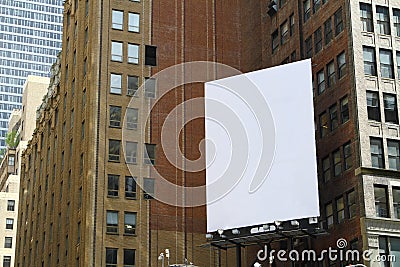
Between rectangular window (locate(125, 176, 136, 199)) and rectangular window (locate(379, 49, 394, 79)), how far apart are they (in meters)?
26.5

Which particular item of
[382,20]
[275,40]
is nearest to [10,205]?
[275,40]

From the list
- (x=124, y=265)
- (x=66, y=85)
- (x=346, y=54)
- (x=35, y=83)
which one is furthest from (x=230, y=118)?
(x=35, y=83)

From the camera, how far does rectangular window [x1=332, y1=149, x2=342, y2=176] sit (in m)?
66.7

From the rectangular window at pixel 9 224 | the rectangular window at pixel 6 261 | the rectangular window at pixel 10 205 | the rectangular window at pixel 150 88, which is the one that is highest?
the rectangular window at pixel 150 88

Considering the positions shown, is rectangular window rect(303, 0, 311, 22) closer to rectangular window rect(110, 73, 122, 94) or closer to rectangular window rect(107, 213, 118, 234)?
rectangular window rect(110, 73, 122, 94)

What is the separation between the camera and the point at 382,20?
224 ft

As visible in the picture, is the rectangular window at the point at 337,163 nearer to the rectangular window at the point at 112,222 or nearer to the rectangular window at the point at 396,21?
the rectangular window at the point at 396,21

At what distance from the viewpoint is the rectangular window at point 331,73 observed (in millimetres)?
69250

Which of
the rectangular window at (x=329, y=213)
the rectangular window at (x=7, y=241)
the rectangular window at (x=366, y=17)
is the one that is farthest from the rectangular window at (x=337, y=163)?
the rectangular window at (x=7, y=241)

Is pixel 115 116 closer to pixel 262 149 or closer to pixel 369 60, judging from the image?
pixel 262 149

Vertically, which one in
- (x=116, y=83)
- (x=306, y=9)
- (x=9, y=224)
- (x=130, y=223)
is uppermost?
(x=306, y=9)

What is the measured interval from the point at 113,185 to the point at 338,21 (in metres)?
26.4

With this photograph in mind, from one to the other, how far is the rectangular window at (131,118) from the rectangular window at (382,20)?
85.8 ft

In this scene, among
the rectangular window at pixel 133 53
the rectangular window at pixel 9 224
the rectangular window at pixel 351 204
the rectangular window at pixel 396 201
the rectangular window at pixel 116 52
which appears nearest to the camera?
the rectangular window at pixel 396 201
